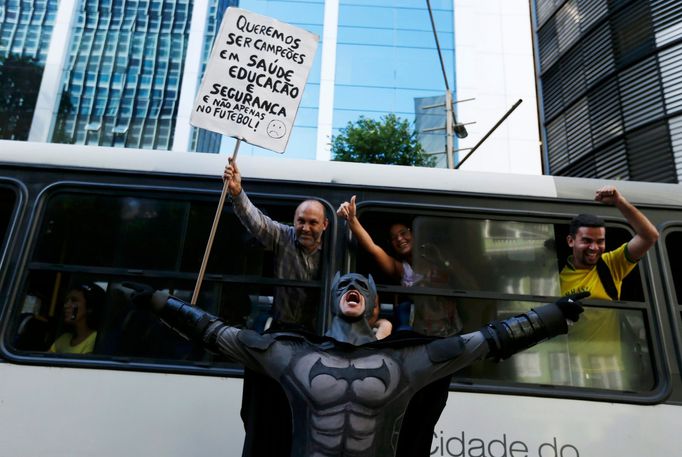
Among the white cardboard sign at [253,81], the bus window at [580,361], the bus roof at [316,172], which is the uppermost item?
the white cardboard sign at [253,81]

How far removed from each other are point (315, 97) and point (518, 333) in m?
18.3

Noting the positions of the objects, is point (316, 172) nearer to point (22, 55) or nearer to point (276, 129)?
point (276, 129)

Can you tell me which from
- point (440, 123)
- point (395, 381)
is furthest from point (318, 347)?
point (440, 123)

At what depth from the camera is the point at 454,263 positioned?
334cm

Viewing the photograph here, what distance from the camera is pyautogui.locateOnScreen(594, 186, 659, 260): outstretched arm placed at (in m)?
3.06

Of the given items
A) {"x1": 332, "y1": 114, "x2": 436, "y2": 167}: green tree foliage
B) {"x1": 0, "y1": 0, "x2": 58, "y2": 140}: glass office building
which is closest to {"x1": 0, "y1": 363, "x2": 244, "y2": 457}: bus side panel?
{"x1": 332, "y1": 114, "x2": 436, "y2": 167}: green tree foliage

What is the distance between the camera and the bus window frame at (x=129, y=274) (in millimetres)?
3021

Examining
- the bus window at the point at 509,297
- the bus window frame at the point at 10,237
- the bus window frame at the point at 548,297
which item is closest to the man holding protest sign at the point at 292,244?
the bus window frame at the point at 548,297

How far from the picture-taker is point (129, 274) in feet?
10.3

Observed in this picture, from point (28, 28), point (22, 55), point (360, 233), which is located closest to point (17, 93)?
point (22, 55)

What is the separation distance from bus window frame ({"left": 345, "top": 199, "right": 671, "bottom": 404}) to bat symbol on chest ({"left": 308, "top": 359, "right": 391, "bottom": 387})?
3.76ft

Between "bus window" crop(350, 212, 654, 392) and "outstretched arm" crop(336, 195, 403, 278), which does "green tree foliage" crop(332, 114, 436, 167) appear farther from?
"outstretched arm" crop(336, 195, 403, 278)

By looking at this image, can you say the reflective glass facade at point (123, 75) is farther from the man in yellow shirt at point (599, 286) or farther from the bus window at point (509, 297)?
the man in yellow shirt at point (599, 286)

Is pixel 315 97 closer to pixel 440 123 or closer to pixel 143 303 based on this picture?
pixel 440 123
